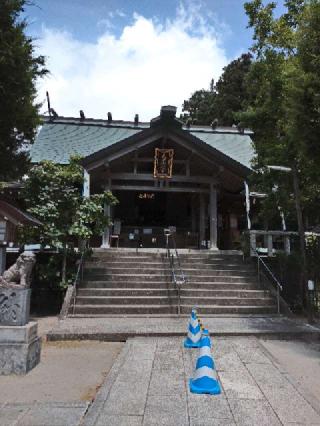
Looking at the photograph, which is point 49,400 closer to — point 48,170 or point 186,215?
point 48,170

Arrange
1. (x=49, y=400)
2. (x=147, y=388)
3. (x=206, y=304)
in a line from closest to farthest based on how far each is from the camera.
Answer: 1. (x=49, y=400)
2. (x=147, y=388)
3. (x=206, y=304)

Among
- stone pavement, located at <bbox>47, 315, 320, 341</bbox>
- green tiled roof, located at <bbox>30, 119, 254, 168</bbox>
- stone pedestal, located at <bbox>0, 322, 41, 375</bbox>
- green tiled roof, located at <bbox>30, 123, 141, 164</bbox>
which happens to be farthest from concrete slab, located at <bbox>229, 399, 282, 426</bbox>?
green tiled roof, located at <bbox>30, 123, 141, 164</bbox>

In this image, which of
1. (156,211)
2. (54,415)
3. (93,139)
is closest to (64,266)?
(54,415)

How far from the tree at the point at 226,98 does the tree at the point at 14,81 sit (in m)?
29.3

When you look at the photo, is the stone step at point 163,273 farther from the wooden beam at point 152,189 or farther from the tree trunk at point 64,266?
the wooden beam at point 152,189

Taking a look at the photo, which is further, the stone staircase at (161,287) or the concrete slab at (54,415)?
the stone staircase at (161,287)

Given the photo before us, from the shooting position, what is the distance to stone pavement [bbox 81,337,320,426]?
4055 mm

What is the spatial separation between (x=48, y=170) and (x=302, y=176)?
7.09m

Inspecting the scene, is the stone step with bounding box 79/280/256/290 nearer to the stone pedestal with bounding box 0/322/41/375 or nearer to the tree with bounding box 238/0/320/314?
the tree with bounding box 238/0/320/314

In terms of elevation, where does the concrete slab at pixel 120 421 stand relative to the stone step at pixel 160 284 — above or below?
below

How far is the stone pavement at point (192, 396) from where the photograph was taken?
13.3ft

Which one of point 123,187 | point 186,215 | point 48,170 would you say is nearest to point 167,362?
point 48,170

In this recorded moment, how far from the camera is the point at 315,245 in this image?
11.7 meters

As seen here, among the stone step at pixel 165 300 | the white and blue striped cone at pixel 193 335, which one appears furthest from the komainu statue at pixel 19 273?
the stone step at pixel 165 300
